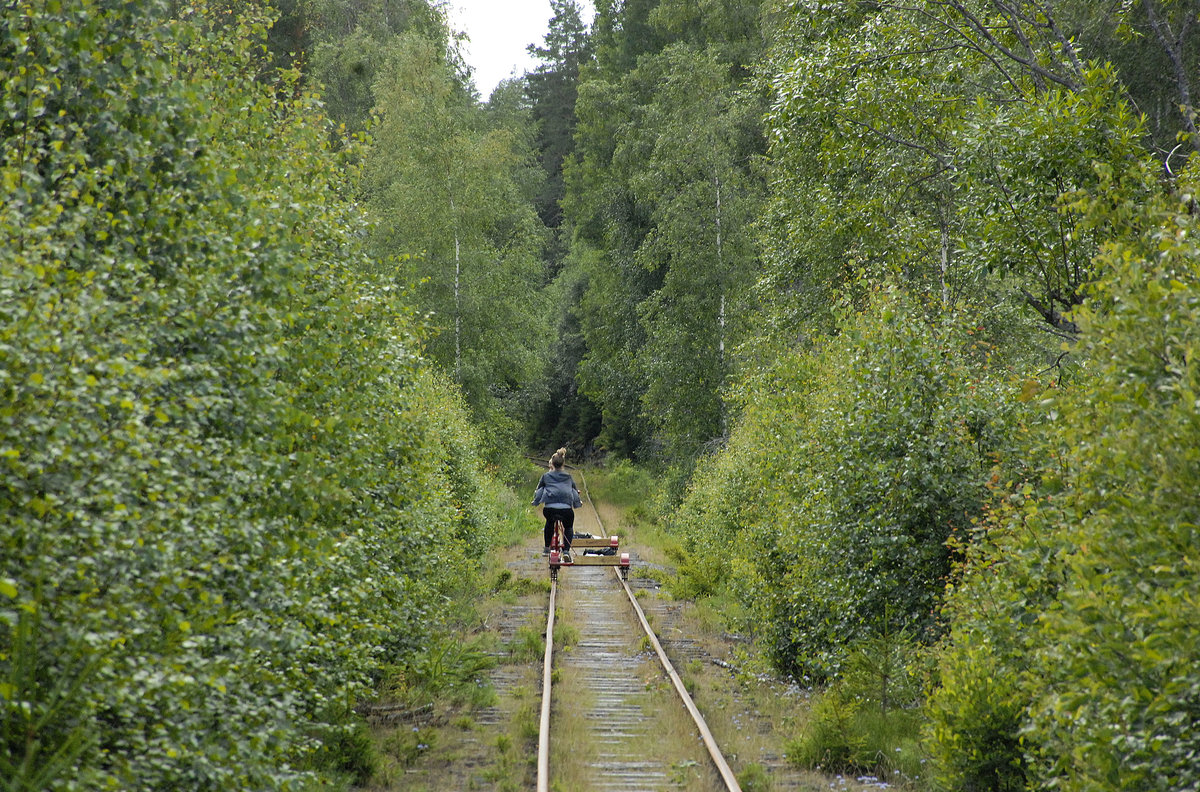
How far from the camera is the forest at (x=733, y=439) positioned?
12.9ft

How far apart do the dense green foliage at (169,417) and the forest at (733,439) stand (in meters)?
0.03

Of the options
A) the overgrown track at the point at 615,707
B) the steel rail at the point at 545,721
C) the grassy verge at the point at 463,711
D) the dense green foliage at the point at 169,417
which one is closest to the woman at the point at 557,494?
the overgrown track at the point at 615,707

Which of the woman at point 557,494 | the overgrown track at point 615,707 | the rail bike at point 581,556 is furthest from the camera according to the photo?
the rail bike at point 581,556

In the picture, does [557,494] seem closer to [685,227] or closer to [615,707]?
[615,707]

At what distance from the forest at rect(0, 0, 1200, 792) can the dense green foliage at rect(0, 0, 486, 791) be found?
0.10ft

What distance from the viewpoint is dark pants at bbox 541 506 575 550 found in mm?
15359

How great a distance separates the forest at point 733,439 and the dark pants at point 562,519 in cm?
157

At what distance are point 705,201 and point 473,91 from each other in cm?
1896

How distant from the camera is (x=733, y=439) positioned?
18016 mm

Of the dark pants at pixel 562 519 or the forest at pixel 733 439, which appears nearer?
the forest at pixel 733 439

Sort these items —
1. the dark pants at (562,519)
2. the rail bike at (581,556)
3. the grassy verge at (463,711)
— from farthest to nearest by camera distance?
1. the rail bike at (581,556)
2. the dark pants at (562,519)
3. the grassy verge at (463,711)

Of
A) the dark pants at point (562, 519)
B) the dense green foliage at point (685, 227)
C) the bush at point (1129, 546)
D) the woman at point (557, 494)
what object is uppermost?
the dense green foliage at point (685, 227)

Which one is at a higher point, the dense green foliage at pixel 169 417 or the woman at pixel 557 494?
the dense green foliage at pixel 169 417

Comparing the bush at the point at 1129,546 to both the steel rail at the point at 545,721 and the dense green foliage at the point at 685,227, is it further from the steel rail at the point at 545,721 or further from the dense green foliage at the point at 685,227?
the dense green foliage at the point at 685,227
